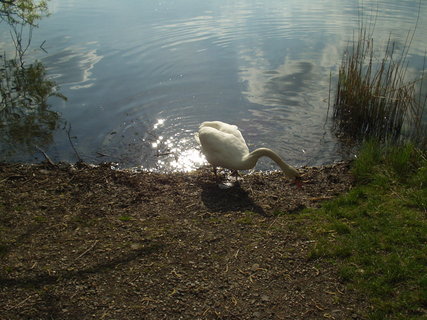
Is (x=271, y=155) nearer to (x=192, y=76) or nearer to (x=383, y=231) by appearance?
(x=383, y=231)

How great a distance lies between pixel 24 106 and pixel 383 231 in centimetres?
1184

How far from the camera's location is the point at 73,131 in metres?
11.0

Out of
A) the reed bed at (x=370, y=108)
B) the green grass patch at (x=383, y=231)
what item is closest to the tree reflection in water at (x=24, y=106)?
the green grass patch at (x=383, y=231)

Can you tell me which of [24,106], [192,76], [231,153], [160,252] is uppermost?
[192,76]

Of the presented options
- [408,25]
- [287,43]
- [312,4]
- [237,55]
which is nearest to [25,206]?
[237,55]

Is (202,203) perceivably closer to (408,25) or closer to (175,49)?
(175,49)

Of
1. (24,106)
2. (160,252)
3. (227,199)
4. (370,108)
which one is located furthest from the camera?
(24,106)

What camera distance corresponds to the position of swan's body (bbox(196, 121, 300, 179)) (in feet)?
23.5

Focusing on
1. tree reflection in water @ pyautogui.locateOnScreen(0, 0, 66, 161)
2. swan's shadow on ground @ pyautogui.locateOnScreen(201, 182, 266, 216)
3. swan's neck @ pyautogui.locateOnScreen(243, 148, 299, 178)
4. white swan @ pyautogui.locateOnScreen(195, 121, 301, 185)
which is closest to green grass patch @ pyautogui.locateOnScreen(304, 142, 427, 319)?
swan's neck @ pyautogui.locateOnScreen(243, 148, 299, 178)

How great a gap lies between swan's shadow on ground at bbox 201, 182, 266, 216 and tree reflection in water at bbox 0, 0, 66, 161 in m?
5.43

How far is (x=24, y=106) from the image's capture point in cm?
1277

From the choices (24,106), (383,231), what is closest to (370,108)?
(383,231)

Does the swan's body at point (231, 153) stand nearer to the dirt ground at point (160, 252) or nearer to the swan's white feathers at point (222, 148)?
the swan's white feathers at point (222, 148)

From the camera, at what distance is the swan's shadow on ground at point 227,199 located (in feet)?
21.6
